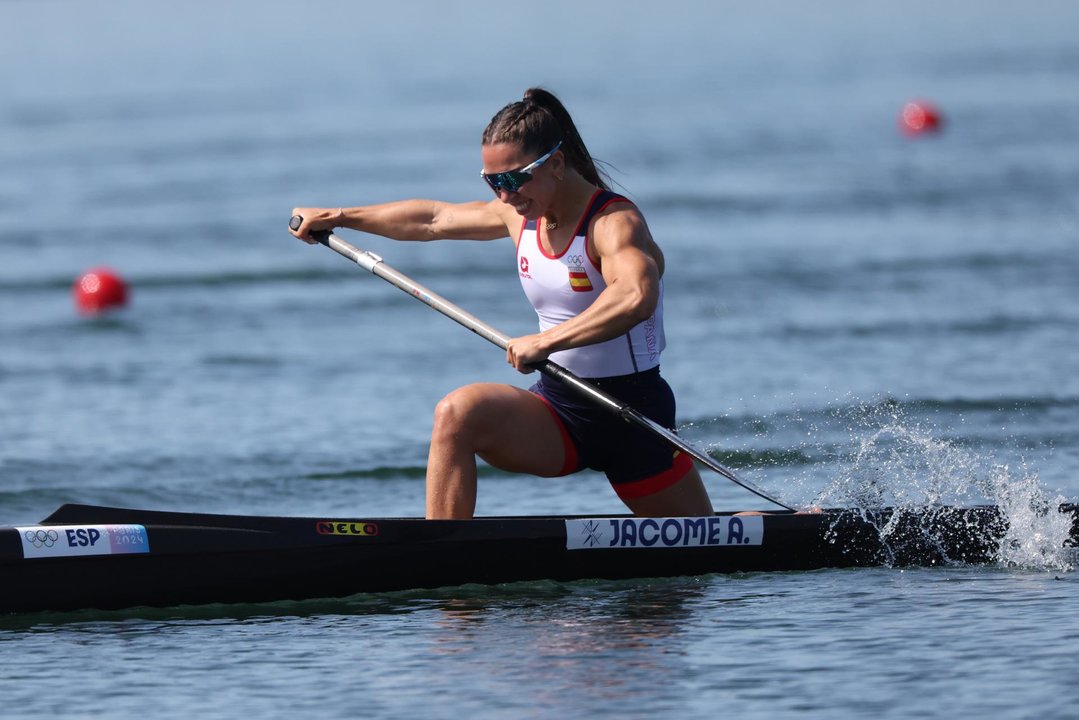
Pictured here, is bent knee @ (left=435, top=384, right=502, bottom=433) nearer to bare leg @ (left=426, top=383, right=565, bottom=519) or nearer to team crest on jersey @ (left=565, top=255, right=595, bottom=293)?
bare leg @ (left=426, top=383, right=565, bottom=519)

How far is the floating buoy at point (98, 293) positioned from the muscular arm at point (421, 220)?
9.26 meters

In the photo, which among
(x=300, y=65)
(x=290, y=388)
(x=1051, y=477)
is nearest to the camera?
(x=1051, y=477)

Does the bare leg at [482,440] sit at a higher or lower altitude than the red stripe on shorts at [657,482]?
higher

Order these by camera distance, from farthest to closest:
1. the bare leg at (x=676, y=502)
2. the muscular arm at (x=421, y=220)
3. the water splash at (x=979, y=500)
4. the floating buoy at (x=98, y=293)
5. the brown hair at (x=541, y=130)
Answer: the floating buoy at (x=98, y=293)
the water splash at (x=979, y=500)
the muscular arm at (x=421, y=220)
the bare leg at (x=676, y=502)
the brown hair at (x=541, y=130)

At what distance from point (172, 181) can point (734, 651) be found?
772 inches

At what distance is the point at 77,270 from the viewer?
60.6 feet

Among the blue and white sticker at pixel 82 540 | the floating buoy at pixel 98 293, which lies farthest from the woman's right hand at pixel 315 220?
the floating buoy at pixel 98 293

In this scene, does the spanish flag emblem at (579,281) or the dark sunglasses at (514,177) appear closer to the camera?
the dark sunglasses at (514,177)

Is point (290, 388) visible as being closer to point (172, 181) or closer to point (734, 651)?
point (734, 651)

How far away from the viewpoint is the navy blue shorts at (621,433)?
6504 millimetres

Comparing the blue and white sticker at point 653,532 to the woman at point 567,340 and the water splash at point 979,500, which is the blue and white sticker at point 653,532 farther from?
the water splash at point 979,500

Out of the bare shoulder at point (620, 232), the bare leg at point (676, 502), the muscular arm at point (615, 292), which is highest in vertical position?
the bare shoulder at point (620, 232)

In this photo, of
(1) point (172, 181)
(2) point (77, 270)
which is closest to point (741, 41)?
(1) point (172, 181)

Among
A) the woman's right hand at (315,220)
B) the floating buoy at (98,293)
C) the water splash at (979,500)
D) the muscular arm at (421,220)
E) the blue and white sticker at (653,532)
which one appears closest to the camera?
the blue and white sticker at (653,532)
